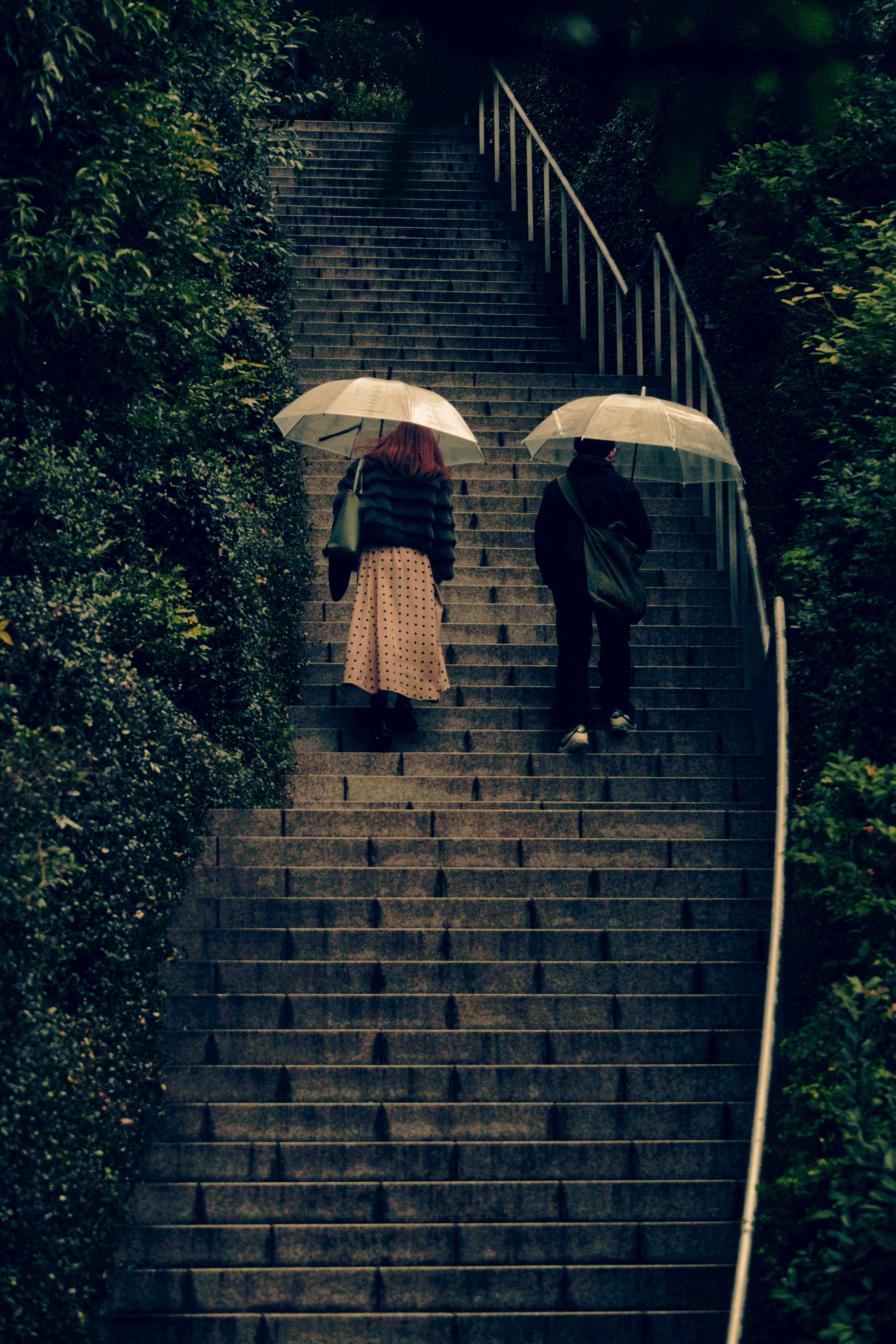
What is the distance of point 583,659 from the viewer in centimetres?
664

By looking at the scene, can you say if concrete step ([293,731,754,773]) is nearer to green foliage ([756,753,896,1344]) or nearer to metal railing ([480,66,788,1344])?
metal railing ([480,66,788,1344])

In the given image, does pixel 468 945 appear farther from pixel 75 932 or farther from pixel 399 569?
pixel 399 569

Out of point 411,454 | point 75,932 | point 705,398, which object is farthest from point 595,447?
point 75,932

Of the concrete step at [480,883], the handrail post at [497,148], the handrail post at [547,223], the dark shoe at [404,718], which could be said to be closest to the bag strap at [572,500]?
the dark shoe at [404,718]

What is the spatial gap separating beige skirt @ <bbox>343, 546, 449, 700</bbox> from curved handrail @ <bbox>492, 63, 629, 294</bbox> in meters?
4.51

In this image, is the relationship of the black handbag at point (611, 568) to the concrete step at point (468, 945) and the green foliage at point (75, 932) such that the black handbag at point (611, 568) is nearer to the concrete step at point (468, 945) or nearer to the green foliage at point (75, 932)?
the concrete step at point (468, 945)

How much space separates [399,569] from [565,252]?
6218 millimetres

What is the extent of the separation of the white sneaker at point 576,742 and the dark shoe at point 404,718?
753 millimetres

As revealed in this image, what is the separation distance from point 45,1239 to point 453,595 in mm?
4737

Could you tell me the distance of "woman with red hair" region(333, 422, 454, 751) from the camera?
647 centimetres

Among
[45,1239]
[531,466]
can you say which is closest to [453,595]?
[531,466]

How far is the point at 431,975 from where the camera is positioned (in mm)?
4957

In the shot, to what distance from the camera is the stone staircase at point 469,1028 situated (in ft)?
13.3

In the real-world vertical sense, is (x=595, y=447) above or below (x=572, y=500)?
above
